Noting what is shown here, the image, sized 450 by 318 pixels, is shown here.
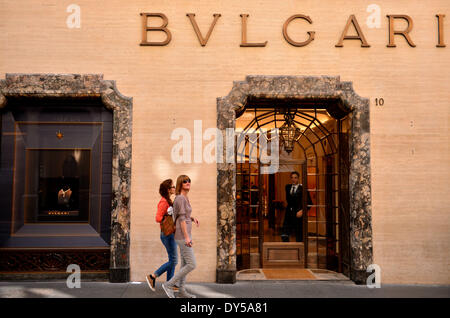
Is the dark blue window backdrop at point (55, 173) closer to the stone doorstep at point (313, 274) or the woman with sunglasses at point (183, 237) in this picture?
the woman with sunglasses at point (183, 237)

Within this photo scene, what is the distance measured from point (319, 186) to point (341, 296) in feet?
7.63

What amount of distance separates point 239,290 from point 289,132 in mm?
3173

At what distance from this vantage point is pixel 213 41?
6324 mm

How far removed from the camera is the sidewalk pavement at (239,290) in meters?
5.41

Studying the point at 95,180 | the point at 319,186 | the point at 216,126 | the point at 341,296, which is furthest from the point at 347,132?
the point at 95,180

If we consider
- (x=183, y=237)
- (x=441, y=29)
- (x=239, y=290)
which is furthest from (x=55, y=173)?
(x=441, y=29)

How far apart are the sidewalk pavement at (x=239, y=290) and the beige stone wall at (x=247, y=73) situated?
1.09 feet

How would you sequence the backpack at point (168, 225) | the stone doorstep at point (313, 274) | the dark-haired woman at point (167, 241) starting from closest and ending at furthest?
the backpack at point (168, 225)
the dark-haired woman at point (167, 241)
the stone doorstep at point (313, 274)

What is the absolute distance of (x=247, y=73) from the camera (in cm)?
630

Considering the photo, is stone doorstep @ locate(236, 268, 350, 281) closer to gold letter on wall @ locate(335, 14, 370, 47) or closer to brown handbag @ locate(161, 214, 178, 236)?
brown handbag @ locate(161, 214, 178, 236)

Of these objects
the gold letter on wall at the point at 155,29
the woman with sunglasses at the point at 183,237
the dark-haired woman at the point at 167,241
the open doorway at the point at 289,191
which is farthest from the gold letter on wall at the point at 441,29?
the dark-haired woman at the point at 167,241

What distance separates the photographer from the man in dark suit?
713 centimetres

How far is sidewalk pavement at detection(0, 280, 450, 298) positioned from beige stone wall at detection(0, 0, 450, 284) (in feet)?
1.09

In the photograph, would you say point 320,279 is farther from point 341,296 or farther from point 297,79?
point 297,79
